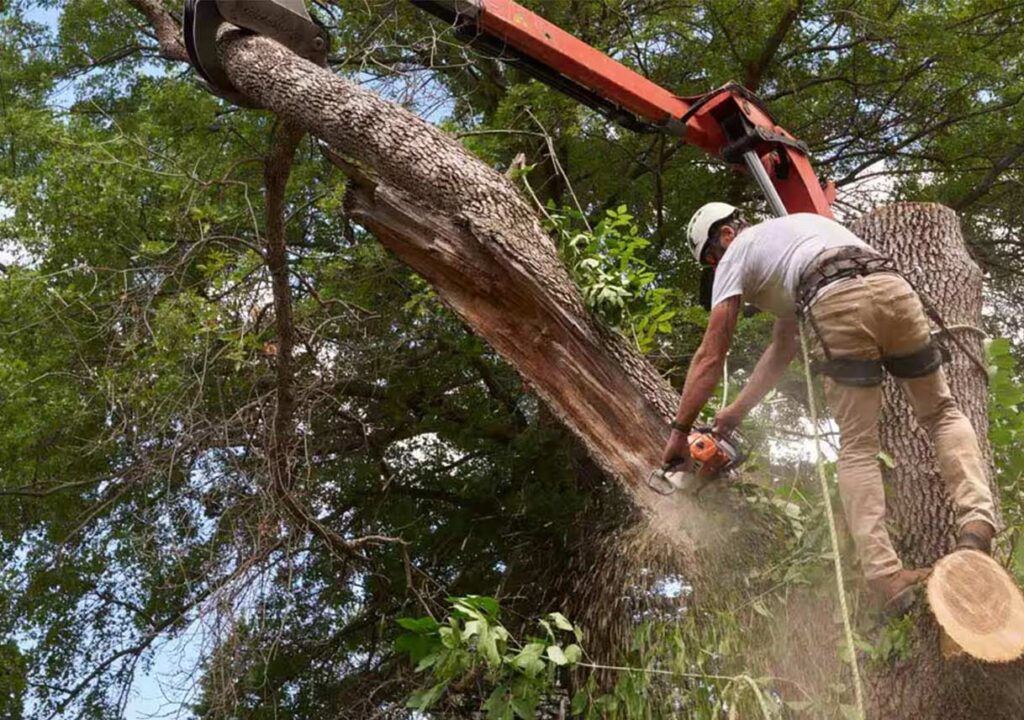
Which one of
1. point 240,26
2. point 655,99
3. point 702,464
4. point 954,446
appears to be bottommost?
point 954,446

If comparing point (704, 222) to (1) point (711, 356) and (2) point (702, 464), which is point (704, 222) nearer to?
(1) point (711, 356)

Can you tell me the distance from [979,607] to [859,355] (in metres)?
1.03

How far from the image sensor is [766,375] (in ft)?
16.3

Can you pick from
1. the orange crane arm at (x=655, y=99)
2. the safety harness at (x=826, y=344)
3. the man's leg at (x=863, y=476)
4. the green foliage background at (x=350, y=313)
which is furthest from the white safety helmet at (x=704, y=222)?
the green foliage background at (x=350, y=313)

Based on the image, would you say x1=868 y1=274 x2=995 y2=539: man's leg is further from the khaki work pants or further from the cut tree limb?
the cut tree limb

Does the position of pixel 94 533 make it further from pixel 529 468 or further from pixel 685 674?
pixel 685 674

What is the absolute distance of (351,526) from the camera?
1017cm

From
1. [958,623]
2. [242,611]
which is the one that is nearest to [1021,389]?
[958,623]

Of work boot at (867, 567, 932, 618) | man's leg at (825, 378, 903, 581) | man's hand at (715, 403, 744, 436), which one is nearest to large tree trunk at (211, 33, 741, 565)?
man's hand at (715, 403, 744, 436)

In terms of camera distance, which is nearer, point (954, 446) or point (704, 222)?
point (954, 446)

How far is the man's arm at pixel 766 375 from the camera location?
488cm

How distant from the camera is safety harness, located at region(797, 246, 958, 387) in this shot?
4371 millimetres

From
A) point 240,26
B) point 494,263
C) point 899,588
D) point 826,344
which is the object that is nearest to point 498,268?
point 494,263

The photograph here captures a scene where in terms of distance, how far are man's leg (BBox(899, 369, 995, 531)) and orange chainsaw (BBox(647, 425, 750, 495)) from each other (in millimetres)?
723
